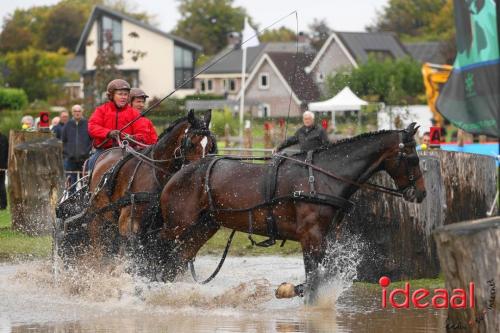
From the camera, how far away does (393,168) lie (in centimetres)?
1170

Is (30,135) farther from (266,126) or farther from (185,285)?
(266,126)

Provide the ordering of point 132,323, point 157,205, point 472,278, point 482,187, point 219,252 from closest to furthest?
point 472,278 → point 132,323 → point 157,205 → point 482,187 → point 219,252

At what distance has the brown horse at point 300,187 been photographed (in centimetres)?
1162

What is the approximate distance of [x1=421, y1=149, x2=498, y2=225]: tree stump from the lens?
45.0ft

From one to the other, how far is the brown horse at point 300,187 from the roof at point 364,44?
75534mm

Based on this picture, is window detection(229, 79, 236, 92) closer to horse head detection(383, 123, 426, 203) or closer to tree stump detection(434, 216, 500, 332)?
horse head detection(383, 123, 426, 203)

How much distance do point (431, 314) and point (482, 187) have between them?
325cm

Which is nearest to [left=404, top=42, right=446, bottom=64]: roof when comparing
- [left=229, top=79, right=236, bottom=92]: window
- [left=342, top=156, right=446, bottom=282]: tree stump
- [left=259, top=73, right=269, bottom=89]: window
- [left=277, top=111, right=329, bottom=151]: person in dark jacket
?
[left=229, top=79, right=236, bottom=92]: window

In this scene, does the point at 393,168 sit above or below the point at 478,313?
above

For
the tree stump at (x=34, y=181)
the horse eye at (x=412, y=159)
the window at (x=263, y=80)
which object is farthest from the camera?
the window at (x=263, y=80)

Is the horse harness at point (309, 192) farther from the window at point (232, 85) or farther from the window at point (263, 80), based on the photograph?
the window at point (232, 85)

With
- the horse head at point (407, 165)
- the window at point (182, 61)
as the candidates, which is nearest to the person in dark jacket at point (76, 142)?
the horse head at point (407, 165)

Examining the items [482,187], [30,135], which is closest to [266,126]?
[30,135]

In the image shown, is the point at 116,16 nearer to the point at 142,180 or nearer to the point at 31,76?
the point at 31,76
